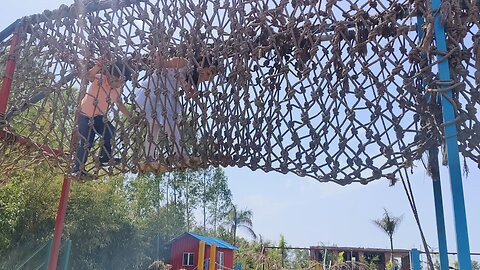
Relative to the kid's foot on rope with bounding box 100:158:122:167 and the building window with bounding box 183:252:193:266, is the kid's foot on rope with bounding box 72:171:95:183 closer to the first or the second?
the kid's foot on rope with bounding box 100:158:122:167

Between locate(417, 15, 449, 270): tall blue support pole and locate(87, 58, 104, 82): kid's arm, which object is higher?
locate(87, 58, 104, 82): kid's arm

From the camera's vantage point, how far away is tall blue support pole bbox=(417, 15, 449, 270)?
139 cm

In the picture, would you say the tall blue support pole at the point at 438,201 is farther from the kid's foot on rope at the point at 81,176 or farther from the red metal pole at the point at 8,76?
the red metal pole at the point at 8,76

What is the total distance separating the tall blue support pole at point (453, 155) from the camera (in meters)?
1.10

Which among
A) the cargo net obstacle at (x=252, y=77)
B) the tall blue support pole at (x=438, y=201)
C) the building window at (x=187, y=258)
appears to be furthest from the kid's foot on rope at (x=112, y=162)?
the building window at (x=187, y=258)

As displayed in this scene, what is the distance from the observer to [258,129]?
5.52 feet

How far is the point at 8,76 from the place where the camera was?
2.35m

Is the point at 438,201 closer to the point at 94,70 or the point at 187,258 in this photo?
the point at 94,70

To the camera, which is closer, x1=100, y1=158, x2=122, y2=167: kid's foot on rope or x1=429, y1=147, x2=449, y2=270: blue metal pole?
x1=429, y1=147, x2=449, y2=270: blue metal pole

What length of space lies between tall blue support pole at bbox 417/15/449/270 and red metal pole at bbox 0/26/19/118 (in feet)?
6.45

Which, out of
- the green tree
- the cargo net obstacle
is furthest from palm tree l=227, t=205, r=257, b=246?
the cargo net obstacle

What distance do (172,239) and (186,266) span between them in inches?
57.5

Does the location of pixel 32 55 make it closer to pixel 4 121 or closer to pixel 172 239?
pixel 4 121

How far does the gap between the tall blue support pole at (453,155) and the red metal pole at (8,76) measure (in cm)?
202
